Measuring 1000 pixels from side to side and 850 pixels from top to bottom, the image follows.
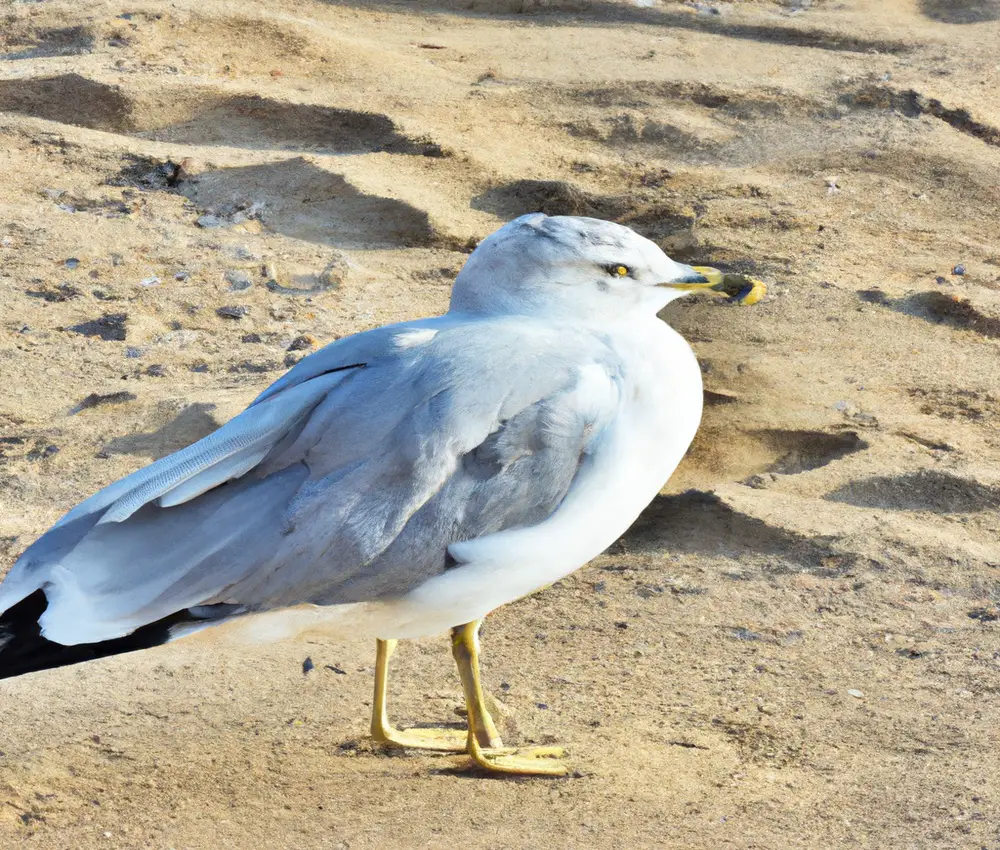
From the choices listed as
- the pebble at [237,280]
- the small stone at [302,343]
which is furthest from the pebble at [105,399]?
the pebble at [237,280]

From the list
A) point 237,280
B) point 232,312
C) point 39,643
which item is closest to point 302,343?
point 232,312

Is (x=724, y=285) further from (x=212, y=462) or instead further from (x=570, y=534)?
(x=212, y=462)

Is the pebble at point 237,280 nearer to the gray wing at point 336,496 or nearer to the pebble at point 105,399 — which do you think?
the pebble at point 105,399

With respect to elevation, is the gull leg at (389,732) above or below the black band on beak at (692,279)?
below

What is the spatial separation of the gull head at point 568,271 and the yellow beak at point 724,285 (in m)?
0.07

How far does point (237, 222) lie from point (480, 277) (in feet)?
8.35

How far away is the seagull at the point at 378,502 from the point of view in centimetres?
231

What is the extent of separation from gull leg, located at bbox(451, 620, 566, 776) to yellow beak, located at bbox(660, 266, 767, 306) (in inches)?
30.0

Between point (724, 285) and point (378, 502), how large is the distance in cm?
87

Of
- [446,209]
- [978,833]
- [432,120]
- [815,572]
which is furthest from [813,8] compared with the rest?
[978,833]

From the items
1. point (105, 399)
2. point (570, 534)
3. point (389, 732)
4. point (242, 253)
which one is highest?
point (570, 534)

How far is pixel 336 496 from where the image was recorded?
2.33 m

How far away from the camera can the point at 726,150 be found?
5.59 meters

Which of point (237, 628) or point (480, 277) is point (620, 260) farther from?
point (237, 628)
